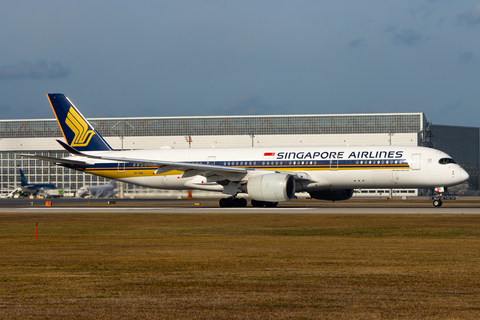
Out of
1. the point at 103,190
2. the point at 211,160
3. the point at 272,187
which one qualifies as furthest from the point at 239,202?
the point at 103,190

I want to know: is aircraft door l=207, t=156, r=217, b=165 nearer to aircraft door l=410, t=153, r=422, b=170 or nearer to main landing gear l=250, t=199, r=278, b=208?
main landing gear l=250, t=199, r=278, b=208

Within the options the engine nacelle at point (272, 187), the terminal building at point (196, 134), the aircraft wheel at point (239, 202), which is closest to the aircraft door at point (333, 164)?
the engine nacelle at point (272, 187)

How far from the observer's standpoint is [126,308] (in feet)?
29.4

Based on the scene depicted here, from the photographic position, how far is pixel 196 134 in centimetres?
9819

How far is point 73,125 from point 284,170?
20.1m

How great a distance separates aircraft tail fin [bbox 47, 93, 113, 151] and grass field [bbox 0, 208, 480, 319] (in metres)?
26.1

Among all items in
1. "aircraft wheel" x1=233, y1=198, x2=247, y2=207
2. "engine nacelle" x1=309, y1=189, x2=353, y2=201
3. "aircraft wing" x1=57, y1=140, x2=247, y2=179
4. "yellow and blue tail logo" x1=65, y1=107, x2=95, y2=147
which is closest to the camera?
"aircraft wing" x1=57, y1=140, x2=247, y2=179

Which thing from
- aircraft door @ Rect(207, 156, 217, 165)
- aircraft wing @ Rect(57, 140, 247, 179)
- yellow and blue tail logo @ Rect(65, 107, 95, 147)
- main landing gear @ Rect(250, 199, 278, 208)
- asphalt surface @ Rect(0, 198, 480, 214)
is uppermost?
yellow and blue tail logo @ Rect(65, 107, 95, 147)

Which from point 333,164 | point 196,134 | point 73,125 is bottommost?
point 333,164

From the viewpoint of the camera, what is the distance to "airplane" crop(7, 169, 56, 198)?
3524 inches

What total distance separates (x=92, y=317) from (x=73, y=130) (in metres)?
42.7

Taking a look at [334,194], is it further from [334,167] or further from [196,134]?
[196,134]

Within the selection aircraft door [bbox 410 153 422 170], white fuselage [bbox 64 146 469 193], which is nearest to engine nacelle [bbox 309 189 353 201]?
white fuselage [bbox 64 146 469 193]

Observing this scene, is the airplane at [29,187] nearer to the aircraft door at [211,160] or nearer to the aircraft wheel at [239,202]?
the aircraft door at [211,160]
